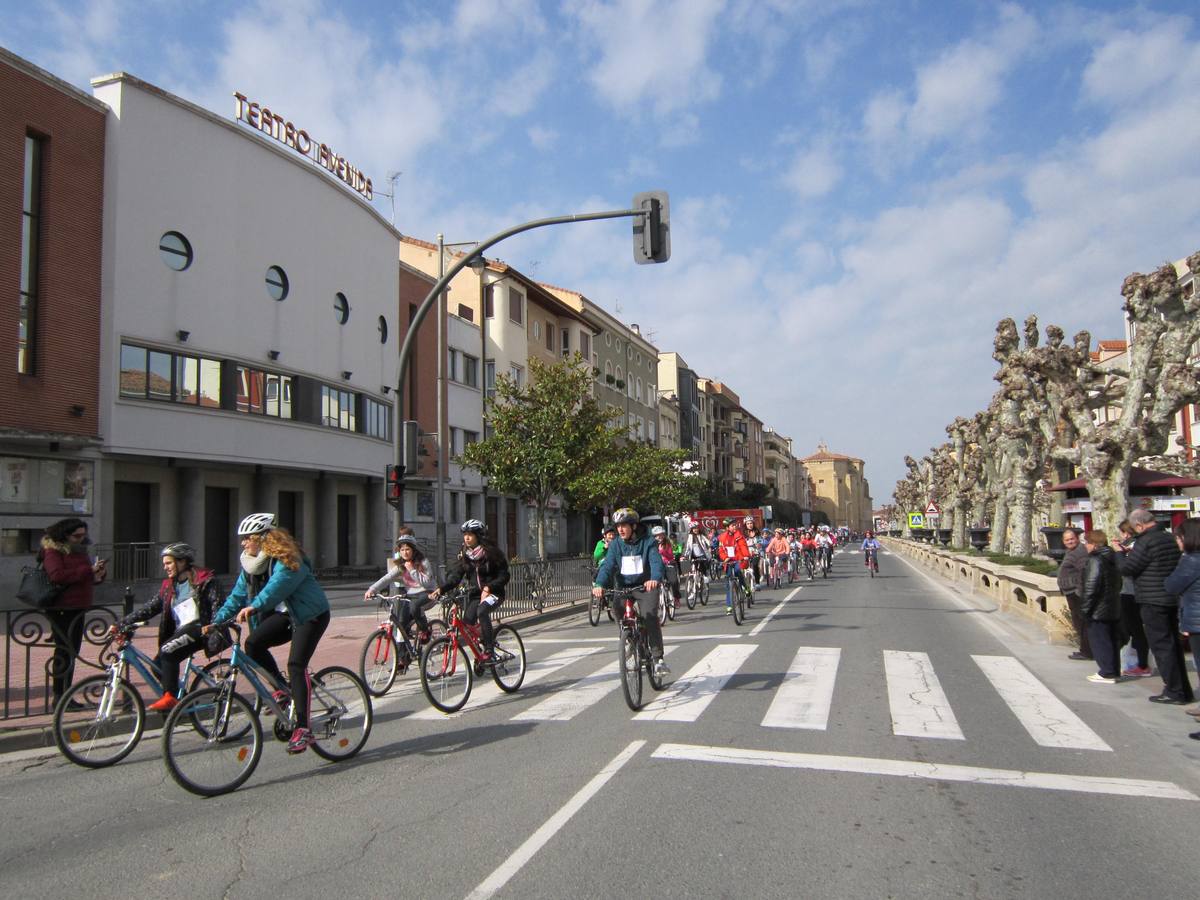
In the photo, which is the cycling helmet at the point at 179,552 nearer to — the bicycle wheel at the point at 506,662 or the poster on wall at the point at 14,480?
the bicycle wheel at the point at 506,662

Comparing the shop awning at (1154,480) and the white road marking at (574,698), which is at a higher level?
the shop awning at (1154,480)

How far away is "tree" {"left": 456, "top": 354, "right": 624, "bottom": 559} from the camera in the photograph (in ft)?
73.1

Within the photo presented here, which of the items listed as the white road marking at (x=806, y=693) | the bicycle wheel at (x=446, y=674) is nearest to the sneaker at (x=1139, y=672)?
the white road marking at (x=806, y=693)

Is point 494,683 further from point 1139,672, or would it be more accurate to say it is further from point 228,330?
point 228,330

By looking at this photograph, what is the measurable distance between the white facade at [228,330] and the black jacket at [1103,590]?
20692mm

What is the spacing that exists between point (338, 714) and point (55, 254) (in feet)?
61.6

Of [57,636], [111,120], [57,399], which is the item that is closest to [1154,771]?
[57,636]

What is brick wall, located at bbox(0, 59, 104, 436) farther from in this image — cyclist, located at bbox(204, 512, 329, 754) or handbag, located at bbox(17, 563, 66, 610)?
cyclist, located at bbox(204, 512, 329, 754)

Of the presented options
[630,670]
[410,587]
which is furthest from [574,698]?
[410,587]

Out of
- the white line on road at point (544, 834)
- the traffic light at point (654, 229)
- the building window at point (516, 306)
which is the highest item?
the building window at point (516, 306)

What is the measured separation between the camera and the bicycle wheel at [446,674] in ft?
25.7

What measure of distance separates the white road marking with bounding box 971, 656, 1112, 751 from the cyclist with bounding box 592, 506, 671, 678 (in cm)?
311

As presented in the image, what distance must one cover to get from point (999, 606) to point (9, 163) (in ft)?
74.3

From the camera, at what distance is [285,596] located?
5863 mm
